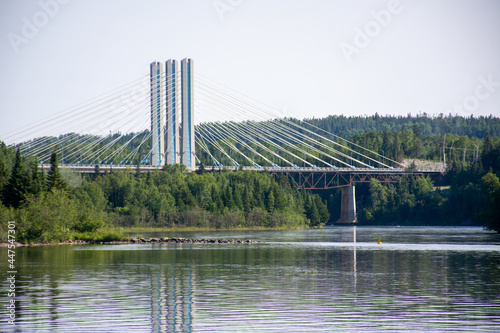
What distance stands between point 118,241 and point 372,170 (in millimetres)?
73016

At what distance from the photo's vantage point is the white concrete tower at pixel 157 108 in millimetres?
88562

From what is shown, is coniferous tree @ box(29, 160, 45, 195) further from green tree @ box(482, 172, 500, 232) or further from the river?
green tree @ box(482, 172, 500, 232)

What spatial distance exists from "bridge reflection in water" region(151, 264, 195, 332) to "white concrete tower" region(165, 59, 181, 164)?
61376 millimetres

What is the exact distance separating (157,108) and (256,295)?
70504 mm

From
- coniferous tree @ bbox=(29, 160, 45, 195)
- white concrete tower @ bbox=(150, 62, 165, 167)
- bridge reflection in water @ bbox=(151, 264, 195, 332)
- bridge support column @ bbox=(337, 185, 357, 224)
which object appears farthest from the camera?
bridge support column @ bbox=(337, 185, 357, 224)

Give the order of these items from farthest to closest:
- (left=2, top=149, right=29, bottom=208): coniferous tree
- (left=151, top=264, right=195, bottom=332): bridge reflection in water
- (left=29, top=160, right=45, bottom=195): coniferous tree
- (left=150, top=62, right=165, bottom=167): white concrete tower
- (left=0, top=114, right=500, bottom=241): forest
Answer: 1. (left=150, top=62, right=165, bottom=167): white concrete tower
2. (left=0, top=114, right=500, bottom=241): forest
3. (left=29, top=160, right=45, bottom=195): coniferous tree
4. (left=2, top=149, right=29, bottom=208): coniferous tree
5. (left=151, top=264, right=195, bottom=332): bridge reflection in water

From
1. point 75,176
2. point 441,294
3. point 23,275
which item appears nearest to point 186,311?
point 441,294

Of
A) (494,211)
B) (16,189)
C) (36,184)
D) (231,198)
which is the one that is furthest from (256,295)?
(231,198)

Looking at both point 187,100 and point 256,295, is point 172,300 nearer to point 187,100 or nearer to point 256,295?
point 256,295

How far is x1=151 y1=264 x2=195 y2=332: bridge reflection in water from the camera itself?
15.8 metres

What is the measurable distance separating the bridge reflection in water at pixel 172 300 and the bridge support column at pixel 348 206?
303 feet

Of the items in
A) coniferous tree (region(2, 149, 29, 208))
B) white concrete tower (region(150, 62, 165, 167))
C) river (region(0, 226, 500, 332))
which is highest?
white concrete tower (region(150, 62, 165, 167))

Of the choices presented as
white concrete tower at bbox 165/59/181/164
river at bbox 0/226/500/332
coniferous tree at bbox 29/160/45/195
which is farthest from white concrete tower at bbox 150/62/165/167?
river at bbox 0/226/500/332

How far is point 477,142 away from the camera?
151750 mm
